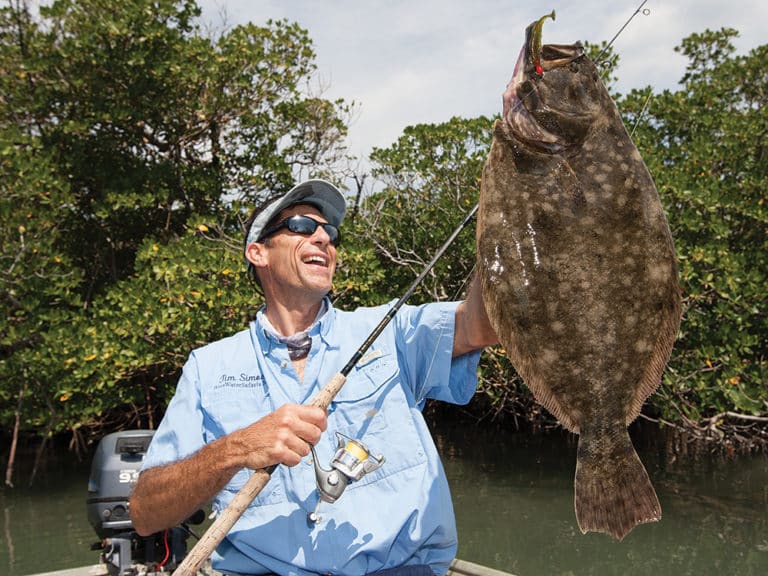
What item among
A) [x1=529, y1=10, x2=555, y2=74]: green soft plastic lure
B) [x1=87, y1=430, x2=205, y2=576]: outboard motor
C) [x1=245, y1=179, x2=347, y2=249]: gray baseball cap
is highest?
[x1=529, y1=10, x2=555, y2=74]: green soft plastic lure

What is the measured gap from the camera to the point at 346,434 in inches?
113

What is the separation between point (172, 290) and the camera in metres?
9.20

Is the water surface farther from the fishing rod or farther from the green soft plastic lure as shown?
the green soft plastic lure

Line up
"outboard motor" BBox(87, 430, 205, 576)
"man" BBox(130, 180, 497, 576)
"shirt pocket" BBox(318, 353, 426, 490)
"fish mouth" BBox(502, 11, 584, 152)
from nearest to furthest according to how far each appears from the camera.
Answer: "fish mouth" BBox(502, 11, 584, 152) < "man" BBox(130, 180, 497, 576) < "shirt pocket" BBox(318, 353, 426, 490) < "outboard motor" BBox(87, 430, 205, 576)

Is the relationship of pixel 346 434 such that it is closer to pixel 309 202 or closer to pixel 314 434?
pixel 314 434

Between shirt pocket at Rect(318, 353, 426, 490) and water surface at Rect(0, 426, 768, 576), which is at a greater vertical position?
shirt pocket at Rect(318, 353, 426, 490)

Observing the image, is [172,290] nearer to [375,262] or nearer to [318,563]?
[375,262]

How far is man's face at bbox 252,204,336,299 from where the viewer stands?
127 inches

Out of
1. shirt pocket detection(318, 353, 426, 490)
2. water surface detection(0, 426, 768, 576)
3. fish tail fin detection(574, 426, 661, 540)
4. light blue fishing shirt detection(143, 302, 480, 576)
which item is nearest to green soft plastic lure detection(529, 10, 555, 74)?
light blue fishing shirt detection(143, 302, 480, 576)

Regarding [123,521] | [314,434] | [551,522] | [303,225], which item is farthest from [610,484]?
[551,522]

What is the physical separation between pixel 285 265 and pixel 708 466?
957 cm

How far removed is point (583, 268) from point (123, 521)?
3376mm

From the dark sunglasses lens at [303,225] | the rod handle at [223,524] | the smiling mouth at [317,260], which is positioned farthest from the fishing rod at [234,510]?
the dark sunglasses lens at [303,225]

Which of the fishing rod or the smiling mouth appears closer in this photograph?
the fishing rod
